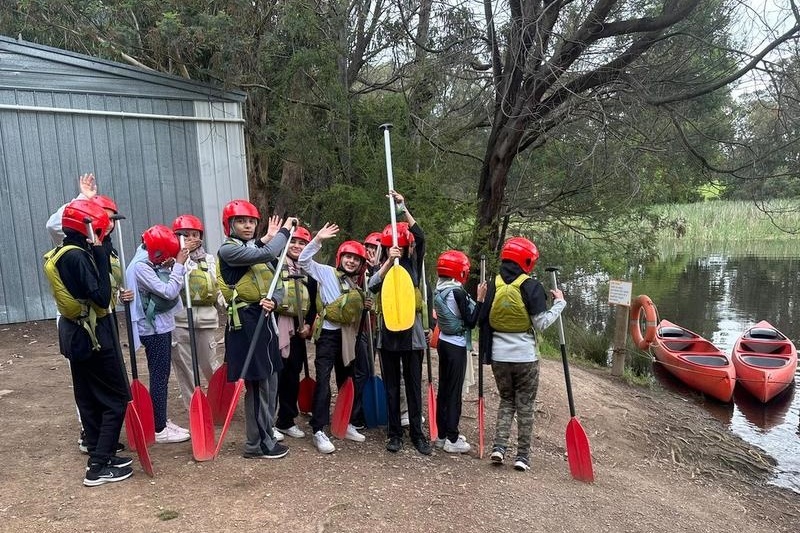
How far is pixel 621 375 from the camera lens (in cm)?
871

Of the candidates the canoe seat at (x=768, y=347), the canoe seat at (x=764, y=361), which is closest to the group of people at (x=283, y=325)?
the canoe seat at (x=764, y=361)

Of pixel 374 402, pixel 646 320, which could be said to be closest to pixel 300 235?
pixel 374 402

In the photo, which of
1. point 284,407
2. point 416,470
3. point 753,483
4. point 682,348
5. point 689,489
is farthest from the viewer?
point 682,348

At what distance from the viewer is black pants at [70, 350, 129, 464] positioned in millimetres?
3369

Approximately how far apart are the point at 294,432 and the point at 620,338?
592cm

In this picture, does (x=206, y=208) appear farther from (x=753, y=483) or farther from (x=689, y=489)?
(x=753, y=483)

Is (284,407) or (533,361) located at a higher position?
(533,361)

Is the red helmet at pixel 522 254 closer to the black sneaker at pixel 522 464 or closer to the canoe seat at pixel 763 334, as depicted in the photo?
the black sneaker at pixel 522 464

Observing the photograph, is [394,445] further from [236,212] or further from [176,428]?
[236,212]

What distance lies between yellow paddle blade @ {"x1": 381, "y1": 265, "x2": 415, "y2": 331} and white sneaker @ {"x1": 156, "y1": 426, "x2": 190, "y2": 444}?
1.71 metres

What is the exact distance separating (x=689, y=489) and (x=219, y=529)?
4086 millimetres

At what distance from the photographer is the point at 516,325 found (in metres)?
4.04

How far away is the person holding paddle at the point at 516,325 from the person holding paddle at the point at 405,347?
501 millimetres

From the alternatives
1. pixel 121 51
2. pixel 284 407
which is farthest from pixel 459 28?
pixel 284 407
